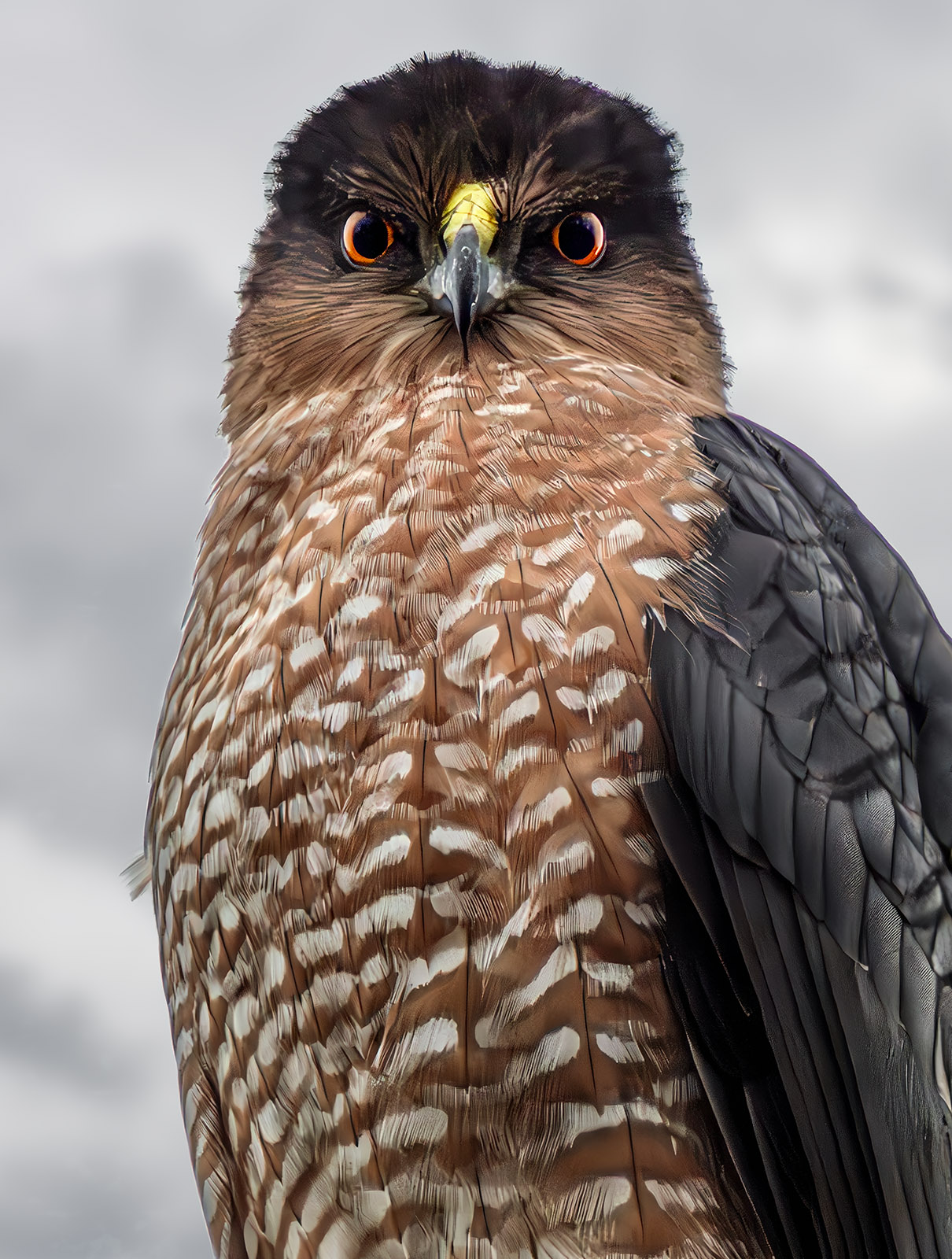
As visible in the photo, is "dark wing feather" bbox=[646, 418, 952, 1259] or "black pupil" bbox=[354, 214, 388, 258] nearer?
"dark wing feather" bbox=[646, 418, 952, 1259]

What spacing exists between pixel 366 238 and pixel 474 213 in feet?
1.05

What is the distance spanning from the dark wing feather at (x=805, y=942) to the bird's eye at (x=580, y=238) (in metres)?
1.12

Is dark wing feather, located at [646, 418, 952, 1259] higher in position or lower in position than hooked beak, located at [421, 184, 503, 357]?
lower

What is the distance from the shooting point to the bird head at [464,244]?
2.80 meters

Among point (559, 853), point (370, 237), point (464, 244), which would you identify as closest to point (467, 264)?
point (464, 244)

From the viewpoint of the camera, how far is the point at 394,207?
289 centimetres

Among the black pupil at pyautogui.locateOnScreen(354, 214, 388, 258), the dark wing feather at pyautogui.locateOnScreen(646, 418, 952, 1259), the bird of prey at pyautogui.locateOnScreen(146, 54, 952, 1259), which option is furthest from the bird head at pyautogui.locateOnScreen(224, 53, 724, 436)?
the dark wing feather at pyautogui.locateOnScreen(646, 418, 952, 1259)

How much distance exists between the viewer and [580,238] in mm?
2996

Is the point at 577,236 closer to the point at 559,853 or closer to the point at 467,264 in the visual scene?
the point at 467,264

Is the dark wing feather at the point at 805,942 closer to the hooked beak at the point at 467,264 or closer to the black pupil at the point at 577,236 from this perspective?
the hooked beak at the point at 467,264

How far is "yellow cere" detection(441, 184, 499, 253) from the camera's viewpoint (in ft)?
8.98

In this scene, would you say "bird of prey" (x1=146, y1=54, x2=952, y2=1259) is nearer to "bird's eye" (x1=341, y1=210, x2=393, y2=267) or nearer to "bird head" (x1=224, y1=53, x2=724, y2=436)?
"bird head" (x1=224, y1=53, x2=724, y2=436)

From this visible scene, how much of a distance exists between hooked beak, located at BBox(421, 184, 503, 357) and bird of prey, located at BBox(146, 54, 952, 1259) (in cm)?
2

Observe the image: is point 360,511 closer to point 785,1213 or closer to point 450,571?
point 450,571
